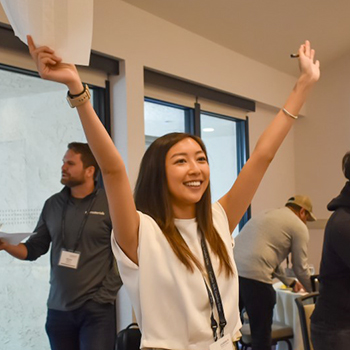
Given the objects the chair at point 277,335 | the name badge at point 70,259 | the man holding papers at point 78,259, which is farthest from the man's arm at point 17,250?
the chair at point 277,335

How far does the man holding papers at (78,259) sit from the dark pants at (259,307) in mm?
1205

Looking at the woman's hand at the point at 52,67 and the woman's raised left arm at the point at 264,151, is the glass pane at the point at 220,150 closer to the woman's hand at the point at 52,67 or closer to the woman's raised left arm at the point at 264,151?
the woman's raised left arm at the point at 264,151

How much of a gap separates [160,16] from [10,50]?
153cm

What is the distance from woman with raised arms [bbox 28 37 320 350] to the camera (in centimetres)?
115

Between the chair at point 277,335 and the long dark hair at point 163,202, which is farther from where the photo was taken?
the chair at point 277,335

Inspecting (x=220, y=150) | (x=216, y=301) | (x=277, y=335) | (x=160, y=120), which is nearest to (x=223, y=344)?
(x=216, y=301)

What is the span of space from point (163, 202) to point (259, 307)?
2375mm

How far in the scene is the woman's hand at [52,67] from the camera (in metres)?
0.91

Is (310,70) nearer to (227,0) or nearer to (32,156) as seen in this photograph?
(32,156)

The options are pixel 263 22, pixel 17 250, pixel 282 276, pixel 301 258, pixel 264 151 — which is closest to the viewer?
pixel 264 151

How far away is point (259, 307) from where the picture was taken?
3408 millimetres

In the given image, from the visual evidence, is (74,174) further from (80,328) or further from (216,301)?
(216,301)

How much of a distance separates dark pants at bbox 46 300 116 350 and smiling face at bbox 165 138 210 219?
1385 mm

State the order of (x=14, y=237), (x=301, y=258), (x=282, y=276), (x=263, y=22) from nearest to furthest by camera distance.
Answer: (x=14, y=237)
(x=301, y=258)
(x=282, y=276)
(x=263, y=22)
